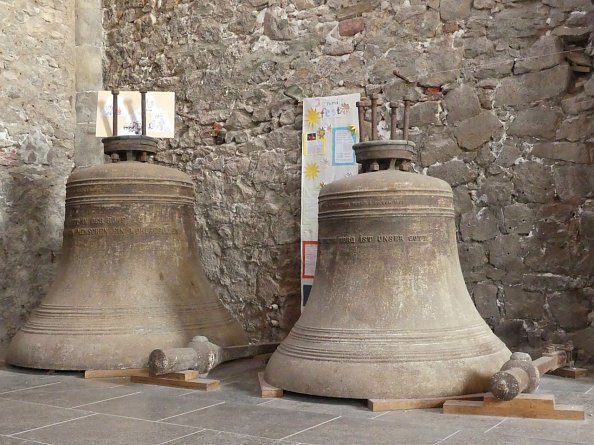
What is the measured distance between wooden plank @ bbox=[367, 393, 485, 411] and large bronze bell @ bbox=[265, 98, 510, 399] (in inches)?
1.9

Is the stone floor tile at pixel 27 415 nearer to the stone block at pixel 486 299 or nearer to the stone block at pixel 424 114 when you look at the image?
the stone block at pixel 486 299

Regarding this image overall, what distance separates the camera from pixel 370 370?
3.40m

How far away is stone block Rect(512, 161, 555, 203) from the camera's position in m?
4.42

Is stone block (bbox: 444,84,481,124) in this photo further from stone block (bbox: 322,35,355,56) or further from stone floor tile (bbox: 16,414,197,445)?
stone floor tile (bbox: 16,414,197,445)

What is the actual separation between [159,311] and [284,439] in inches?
70.4

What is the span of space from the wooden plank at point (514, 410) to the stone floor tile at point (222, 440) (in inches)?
32.0

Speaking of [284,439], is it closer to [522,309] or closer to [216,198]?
[522,309]

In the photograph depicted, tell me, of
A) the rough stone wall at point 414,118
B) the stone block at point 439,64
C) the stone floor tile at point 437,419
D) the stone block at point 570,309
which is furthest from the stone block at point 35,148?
the stone block at point 570,309

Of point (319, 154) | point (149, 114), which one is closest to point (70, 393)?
point (149, 114)

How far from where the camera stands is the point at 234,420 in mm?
3111

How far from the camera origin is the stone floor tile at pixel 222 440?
2.75 m

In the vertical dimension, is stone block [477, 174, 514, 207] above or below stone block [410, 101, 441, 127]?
below

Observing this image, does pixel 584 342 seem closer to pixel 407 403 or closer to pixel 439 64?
pixel 407 403

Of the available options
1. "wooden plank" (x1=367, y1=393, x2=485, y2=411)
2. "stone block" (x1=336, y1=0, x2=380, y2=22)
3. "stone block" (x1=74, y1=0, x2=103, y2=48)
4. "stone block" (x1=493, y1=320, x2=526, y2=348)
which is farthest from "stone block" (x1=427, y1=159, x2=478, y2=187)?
"stone block" (x1=74, y1=0, x2=103, y2=48)
